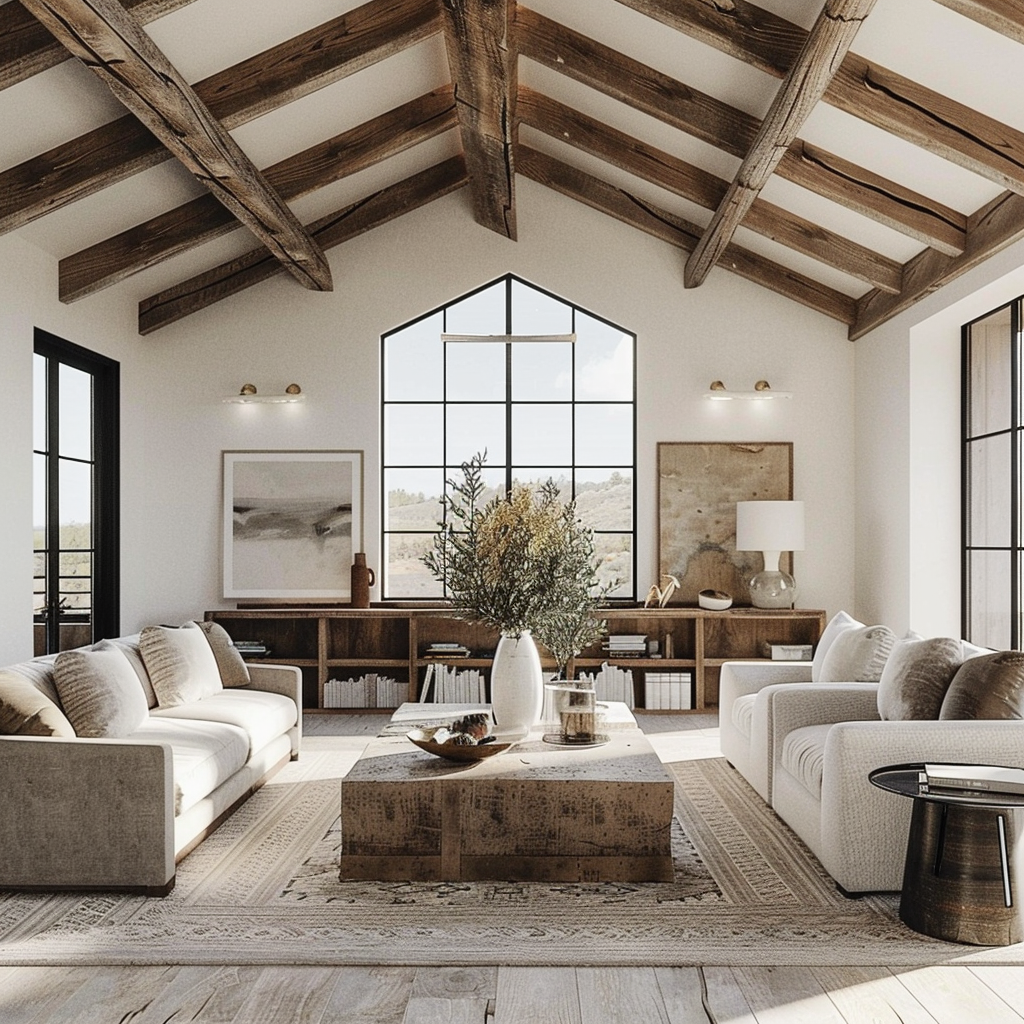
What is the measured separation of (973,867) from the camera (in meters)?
3.14

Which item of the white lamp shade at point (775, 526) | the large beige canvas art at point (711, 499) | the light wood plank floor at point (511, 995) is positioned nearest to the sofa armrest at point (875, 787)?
the light wood plank floor at point (511, 995)

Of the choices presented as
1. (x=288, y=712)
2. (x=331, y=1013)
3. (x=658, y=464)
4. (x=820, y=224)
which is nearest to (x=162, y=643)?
(x=288, y=712)

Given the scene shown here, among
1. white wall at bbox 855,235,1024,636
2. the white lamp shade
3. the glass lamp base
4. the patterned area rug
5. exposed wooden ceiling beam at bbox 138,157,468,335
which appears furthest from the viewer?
exposed wooden ceiling beam at bbox 138,157,468,335

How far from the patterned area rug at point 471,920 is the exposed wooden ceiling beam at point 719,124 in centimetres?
340

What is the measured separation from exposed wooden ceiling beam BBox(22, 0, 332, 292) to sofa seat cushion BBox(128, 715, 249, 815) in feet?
8.41

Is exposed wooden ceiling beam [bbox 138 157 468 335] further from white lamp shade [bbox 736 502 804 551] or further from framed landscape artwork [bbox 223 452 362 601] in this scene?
white lamp shade [bbox 736 502 804 551]

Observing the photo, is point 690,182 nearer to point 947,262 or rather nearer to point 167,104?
point 947,262

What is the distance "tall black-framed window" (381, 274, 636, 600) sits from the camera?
7801mm

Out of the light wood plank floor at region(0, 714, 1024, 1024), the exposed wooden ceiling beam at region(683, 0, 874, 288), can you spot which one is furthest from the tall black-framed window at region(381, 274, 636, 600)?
the light wood plank floor at region(0, 714, 1024, 1024)

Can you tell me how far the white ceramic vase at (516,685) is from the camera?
176 inches

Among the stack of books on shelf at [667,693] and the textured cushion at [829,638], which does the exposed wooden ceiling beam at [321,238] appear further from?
the textured cushion at [829,638]

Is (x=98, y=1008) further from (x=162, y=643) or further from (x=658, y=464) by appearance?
(x=658, y=464)

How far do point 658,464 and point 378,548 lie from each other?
2.15 metres

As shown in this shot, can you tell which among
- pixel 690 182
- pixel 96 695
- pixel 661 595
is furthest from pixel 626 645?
pixel 96 695
